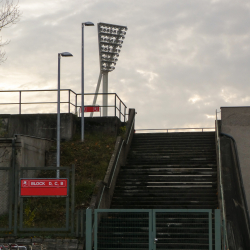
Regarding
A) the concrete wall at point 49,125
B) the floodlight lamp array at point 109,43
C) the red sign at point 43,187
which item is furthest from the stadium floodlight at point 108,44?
the red sign at point 43,187

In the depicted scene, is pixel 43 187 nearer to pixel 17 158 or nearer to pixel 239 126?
pixel 17 158

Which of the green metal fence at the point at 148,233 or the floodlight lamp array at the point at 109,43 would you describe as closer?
the green metal fence at the point at 148,233

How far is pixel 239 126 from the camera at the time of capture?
21.9 meters

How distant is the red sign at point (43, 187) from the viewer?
14.1 meters

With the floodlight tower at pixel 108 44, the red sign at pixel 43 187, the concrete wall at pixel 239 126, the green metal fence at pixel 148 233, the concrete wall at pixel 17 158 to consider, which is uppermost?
the floodlight tower at pixel 108 44

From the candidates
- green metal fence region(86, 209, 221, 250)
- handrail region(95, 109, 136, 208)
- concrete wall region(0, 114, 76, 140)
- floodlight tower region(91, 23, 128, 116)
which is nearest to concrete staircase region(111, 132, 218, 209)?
handrail region(95, 109, 136, 208)

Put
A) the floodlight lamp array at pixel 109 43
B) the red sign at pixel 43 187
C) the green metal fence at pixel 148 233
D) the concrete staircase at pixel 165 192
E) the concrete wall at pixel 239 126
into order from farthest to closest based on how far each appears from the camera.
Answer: the floodlight lamp array at pixel 109 43
the concrete wall at pixel 239 126
the red sign at pixel 43 187
the concrete staircase at pixel 165 192
the green metal fence at pixel 148 233

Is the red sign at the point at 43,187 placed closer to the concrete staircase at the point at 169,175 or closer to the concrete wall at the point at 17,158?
the concrete wall at the point at 17,158

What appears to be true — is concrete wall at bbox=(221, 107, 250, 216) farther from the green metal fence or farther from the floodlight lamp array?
the floodlight lamp array

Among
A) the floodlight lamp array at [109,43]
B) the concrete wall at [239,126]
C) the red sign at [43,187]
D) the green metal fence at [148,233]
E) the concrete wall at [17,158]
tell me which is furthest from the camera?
the floodlight lamp array at [109,43]

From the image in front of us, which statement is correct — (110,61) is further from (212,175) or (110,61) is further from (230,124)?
(212,175)

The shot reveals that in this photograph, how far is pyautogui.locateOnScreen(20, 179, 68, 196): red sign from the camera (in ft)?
46.1

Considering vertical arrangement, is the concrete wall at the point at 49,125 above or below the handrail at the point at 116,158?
above

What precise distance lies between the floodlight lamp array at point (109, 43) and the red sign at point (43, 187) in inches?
1191
